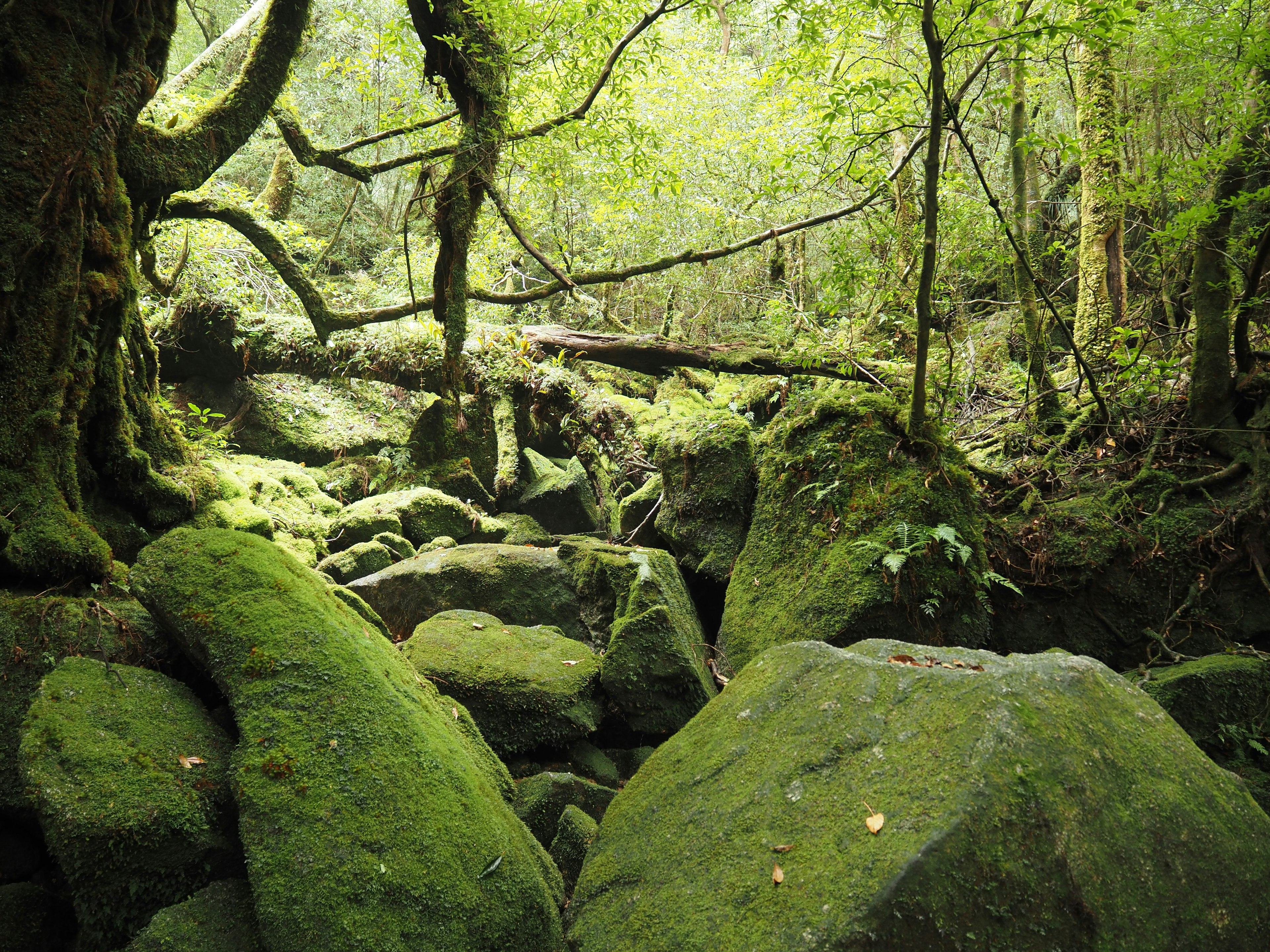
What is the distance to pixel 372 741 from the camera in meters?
3.17

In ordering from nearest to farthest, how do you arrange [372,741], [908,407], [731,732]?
[372,741] < [731,732] < [908,407]

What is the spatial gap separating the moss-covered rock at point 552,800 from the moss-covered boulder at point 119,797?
1538mm

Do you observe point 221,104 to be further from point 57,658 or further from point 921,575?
point 921,575

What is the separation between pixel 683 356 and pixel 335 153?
4.89 meters

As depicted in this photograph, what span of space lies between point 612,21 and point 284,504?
626cm

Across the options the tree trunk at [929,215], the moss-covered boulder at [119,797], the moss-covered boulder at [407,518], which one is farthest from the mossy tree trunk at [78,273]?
the tree trunk at [929,215]

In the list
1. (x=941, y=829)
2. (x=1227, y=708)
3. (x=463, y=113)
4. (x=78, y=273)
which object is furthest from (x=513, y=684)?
Answer: (x=463, y=113)

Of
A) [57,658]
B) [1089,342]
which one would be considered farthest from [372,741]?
[1089,342]

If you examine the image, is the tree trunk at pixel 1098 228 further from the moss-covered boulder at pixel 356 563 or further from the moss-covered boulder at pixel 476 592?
the moss-covered boulder at pixel 356 563

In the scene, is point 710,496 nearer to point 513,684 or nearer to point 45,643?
point 513,684

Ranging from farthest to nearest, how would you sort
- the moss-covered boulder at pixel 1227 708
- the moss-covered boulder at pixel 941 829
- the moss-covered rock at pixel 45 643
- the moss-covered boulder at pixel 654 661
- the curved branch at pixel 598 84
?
the curved branch at pixel 598 84 → the moss-covered boulder at pixel 654 661 → the moss-covered boulder at pixel 1227 708 → the moss-covered rock at pixel 45 643 → the moss-covered boulder at pixel 941 829

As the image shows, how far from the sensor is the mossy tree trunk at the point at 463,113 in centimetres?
716

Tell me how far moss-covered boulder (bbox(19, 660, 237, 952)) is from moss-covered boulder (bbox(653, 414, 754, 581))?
13.8 feet

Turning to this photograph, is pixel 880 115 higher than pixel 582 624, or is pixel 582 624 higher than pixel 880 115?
pixel 880 115
